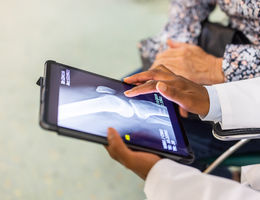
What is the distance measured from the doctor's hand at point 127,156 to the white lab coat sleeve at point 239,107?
248 mm

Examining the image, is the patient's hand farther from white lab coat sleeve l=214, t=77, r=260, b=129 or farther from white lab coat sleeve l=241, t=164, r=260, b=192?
white lab coat sleeve l=241, t=164, r=260, b=192

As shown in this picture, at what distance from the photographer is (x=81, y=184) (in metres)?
1.46

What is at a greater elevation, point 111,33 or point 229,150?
point 111,33

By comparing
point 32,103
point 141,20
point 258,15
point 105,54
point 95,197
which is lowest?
point 95,197

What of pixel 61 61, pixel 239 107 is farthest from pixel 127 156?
pixel 61 61

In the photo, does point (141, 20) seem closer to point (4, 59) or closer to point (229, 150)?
point (4, 59)

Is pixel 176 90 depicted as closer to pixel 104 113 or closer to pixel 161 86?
pixel 161 86

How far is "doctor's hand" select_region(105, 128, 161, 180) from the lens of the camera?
0.68 meters

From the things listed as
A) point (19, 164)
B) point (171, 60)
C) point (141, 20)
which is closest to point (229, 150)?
point (171, 60)

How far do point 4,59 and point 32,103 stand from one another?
390 mm

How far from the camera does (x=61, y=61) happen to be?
1.62 metres

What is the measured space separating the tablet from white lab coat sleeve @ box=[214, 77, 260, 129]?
12 cm

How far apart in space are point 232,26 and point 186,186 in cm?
66

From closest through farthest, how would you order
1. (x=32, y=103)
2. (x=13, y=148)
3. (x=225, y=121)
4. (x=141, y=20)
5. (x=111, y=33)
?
(x=225, y=121), (x=13, y=148), (x=32, y=103), (x=111, y=33), (x=141, y=20)
